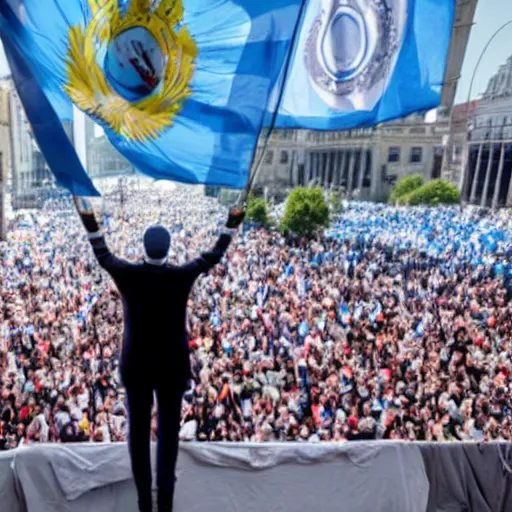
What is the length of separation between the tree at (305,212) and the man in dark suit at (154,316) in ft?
7.09

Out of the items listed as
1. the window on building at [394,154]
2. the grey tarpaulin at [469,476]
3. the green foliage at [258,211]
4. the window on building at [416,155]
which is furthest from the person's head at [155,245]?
the window on building at [416,155]

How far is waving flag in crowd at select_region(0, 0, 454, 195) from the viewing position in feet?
7.57

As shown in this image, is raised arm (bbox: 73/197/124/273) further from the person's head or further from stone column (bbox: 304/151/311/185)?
stone column (bbox: 304/151/311/185)

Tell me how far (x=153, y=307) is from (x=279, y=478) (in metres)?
1.38

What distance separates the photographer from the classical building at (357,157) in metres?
3.91

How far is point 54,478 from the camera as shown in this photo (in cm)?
278

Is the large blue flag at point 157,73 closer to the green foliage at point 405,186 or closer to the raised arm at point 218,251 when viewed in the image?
the raised arm at point 218,251

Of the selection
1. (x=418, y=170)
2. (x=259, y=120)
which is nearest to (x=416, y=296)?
(x=418, y=170)

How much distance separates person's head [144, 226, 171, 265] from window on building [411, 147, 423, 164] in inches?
102

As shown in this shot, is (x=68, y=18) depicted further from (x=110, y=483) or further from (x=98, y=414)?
(x=98, y=414)

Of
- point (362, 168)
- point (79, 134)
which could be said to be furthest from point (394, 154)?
point (79, 134)

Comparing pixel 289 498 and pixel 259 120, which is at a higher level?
pixel 259 120

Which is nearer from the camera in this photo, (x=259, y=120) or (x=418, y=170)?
(x=259, y=120)

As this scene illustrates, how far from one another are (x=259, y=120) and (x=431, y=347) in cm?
275
